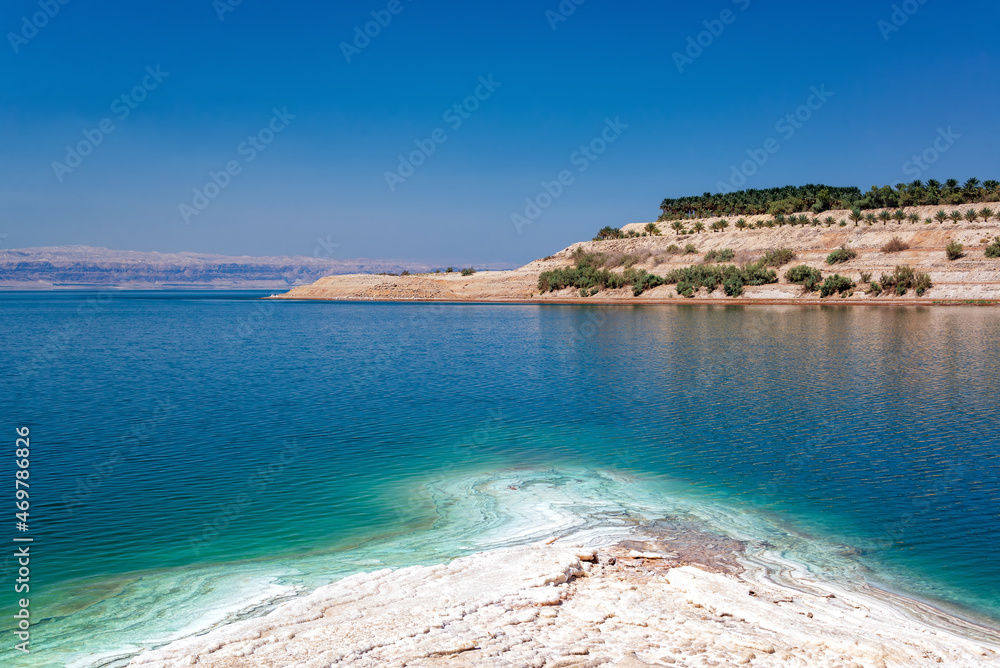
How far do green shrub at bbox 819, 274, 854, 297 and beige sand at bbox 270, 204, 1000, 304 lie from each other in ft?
3.13

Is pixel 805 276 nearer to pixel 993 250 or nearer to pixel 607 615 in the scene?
pixel 993 250

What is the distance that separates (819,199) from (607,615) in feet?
349

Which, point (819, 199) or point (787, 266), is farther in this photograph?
point (819, 199)

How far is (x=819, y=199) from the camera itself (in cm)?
10156

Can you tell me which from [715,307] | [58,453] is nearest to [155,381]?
[58,453]

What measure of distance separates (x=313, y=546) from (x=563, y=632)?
5.28 m

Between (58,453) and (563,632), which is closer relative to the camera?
(563,632)

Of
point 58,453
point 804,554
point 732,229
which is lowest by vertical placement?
point 804,554

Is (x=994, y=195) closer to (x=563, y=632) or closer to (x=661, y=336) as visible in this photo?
(x=661, y=336)

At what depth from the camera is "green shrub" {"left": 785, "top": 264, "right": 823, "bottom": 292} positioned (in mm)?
76125

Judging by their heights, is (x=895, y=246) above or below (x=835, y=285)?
above

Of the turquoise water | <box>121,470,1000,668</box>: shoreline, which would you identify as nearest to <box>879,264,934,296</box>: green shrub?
the turquoise water

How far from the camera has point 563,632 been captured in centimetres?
728

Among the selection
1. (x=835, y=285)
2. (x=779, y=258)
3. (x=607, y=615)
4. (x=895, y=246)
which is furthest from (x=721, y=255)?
(x=607, y=615)
